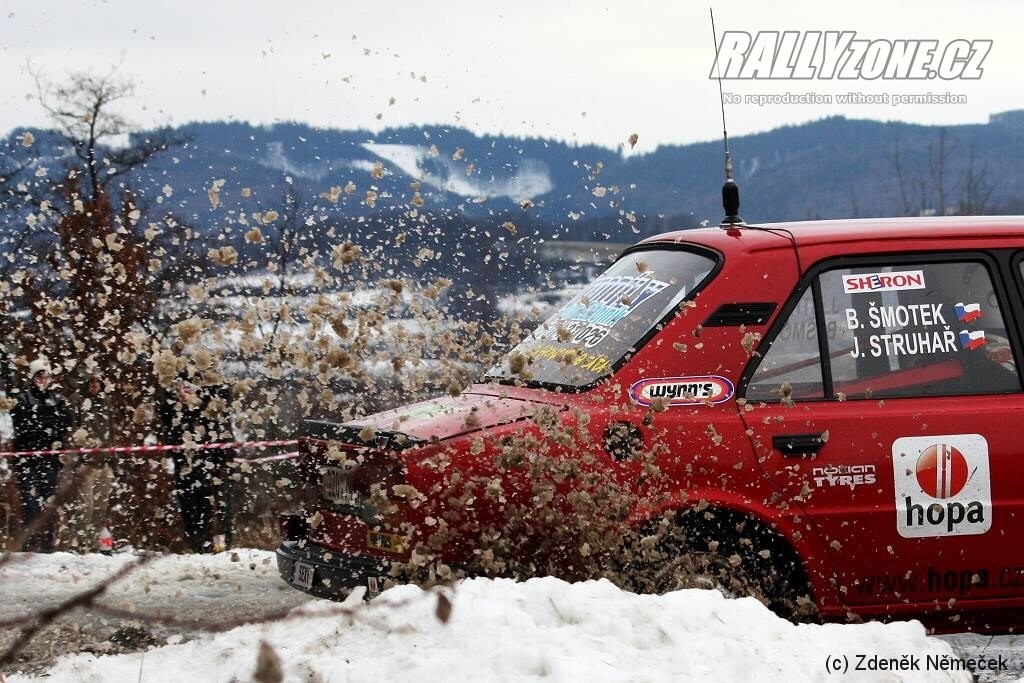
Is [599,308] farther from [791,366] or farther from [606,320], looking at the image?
[791,366]

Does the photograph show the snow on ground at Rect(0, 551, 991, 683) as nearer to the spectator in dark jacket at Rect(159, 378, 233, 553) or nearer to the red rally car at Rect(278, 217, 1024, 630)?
the red rally car at Rect(278, 217, 1024, 630)

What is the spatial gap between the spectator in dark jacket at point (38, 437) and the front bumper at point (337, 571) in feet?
18.4

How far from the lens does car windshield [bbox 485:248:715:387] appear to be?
16.0ft

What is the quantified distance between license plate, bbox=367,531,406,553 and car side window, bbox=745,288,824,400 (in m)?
1.46

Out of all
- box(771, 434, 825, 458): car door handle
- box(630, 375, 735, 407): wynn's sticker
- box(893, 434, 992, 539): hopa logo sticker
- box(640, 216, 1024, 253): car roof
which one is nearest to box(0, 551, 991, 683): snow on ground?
box(893, 434, 992, 539): hopa logo sticker

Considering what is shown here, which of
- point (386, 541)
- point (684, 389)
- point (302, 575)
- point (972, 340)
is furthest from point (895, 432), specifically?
point (302, 575)

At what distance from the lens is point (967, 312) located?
4.95m

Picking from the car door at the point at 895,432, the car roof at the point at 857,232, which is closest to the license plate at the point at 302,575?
the car door at the point at 895,432

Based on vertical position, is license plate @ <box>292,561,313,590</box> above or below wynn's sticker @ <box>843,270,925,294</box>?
below

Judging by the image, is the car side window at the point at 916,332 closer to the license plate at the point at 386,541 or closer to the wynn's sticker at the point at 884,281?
the wynn's sticker at the point at 884,281

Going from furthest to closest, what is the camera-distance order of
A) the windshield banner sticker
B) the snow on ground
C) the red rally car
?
1. the windshield banner sticker
2. the red rally car
3. the snow on ground

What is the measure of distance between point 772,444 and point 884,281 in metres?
0.87

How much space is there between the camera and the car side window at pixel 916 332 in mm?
4828

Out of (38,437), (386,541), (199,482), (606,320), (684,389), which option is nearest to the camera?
(386,541)
